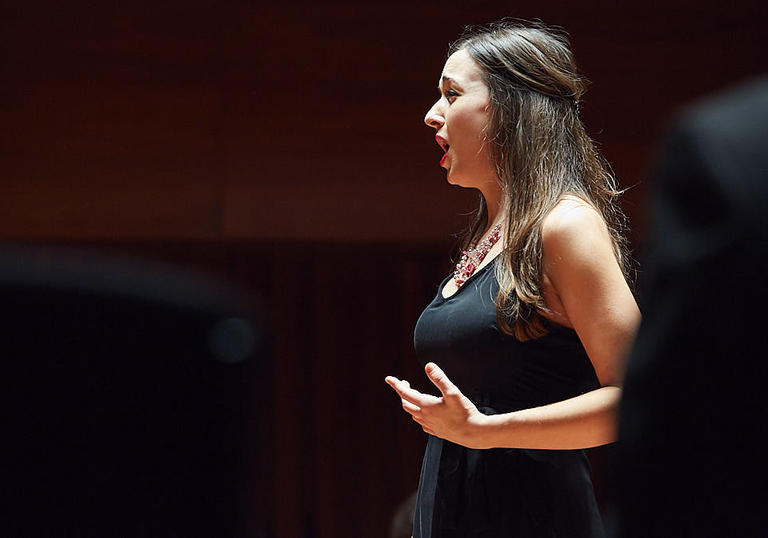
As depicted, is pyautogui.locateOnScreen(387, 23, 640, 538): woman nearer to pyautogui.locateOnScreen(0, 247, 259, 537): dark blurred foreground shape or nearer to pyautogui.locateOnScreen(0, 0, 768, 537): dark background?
pyautogui.locateOnScreen(0, 247, 259, 537): dark blurred foreground shape

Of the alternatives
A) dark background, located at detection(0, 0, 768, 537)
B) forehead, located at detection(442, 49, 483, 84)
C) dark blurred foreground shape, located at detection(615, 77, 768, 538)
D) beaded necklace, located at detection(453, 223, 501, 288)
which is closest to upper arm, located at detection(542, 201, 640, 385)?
beaded necklace, located at detection(453, 223, 501, 288)

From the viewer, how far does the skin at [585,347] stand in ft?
3.91

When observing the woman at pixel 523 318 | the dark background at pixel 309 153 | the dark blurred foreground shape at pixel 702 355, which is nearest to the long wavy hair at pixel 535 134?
the woman at pixel 523 318

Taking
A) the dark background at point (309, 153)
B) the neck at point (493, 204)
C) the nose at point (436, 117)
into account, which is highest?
the dark background at point (309, 153)

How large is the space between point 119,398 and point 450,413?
0.72m

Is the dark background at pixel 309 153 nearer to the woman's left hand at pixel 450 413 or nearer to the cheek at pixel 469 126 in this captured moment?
the cheek at pixel 469 126

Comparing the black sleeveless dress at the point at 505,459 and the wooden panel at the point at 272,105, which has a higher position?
the wooden panel at the point at 272,105

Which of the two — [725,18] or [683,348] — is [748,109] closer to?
[683,348]

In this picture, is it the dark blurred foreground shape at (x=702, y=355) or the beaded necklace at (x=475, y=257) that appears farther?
the beaded necklace at (x=475, y=257)

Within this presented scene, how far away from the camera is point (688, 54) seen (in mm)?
3789

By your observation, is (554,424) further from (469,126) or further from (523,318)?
(469,126)

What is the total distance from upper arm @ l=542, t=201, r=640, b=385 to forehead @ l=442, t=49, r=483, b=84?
0.30 m

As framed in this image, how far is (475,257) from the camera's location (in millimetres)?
1472

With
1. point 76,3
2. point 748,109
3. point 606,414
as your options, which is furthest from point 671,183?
point 76,3
